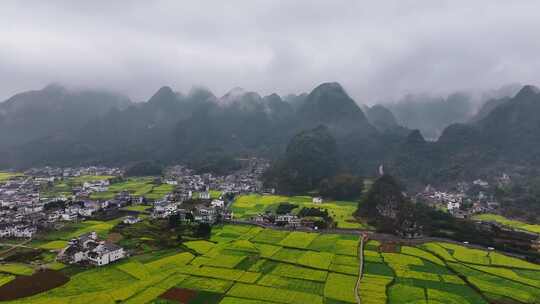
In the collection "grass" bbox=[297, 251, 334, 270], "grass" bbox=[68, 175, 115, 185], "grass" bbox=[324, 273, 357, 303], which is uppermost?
"grass" bbox=[68, 175, 115, 185]

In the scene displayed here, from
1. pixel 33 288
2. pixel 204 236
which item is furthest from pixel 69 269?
pixel 204 236

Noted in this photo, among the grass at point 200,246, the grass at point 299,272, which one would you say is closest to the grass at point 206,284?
the grass at point 299,272

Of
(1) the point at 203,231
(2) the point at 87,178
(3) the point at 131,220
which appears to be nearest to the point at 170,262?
(1) the point at 203,231

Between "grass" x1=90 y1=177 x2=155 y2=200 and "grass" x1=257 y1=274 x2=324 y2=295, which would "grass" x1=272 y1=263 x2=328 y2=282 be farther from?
"grass" x1=90 y1=177 x2=155 y2=200

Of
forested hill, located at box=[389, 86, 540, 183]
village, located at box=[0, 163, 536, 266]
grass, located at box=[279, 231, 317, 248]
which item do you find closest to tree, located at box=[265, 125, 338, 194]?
village, located at box=[0, 163, 536, 266]

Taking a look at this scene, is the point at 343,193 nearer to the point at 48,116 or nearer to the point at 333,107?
the point at 333,107

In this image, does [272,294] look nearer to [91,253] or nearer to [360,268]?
[360,268]

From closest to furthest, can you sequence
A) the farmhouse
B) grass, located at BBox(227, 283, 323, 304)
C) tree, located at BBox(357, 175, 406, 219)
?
grass, located at BBox(227, 283, 323, 304) < the farmhouse < tree, located at BBox(357, 175, 406, 219)
